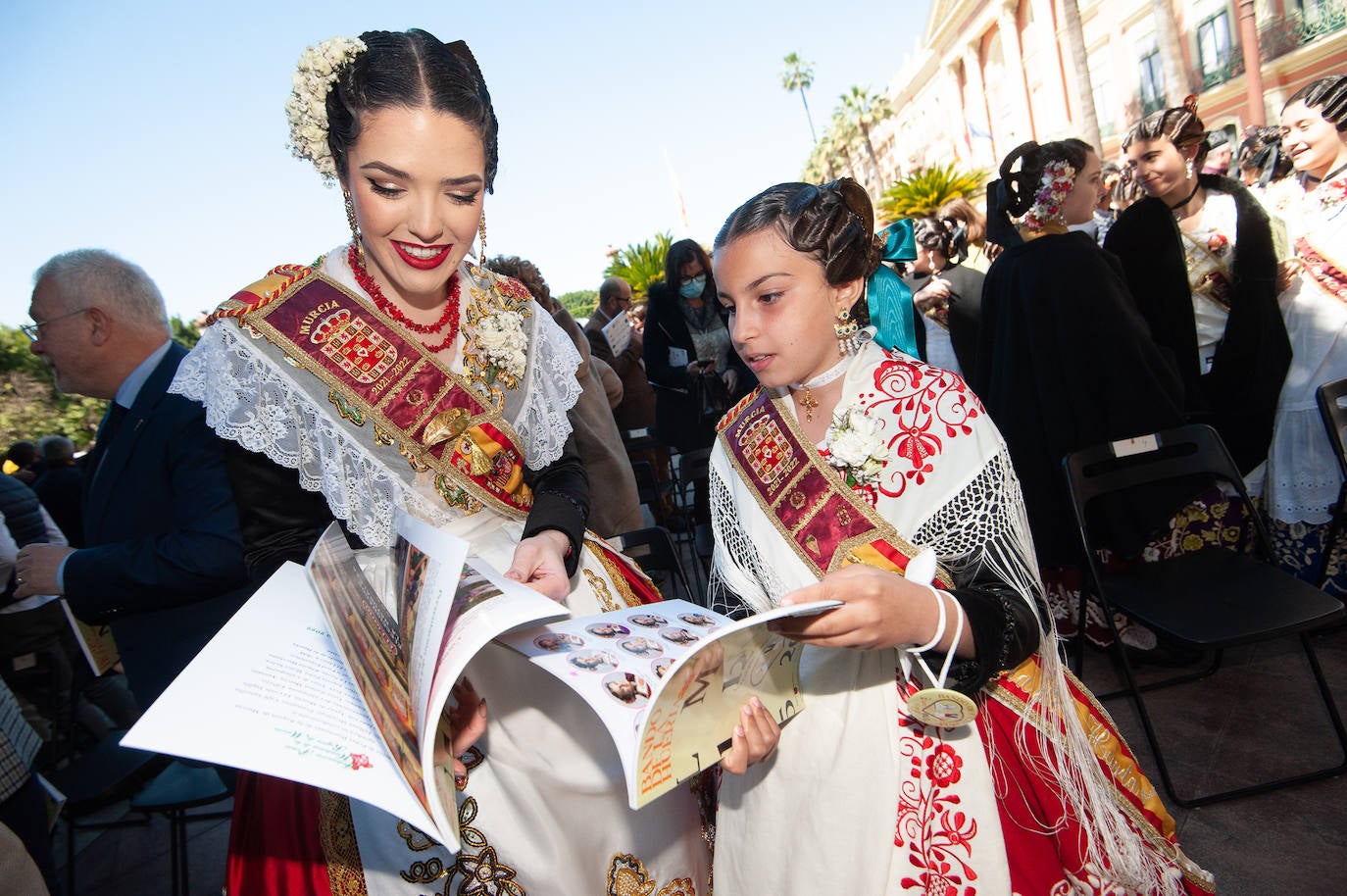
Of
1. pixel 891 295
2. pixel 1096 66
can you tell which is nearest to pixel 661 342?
pixel 891 295

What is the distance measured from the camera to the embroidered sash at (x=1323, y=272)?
10.2ft

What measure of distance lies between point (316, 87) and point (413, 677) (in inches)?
42.8

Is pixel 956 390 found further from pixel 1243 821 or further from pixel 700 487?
pixel 700 487

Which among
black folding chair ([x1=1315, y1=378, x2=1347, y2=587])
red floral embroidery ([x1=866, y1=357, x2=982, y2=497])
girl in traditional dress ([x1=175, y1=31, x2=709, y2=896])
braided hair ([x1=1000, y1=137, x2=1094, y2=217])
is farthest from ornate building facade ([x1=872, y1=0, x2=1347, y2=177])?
girl in traditional dress ([x1=175, y1=31, x2=709, y2=896])

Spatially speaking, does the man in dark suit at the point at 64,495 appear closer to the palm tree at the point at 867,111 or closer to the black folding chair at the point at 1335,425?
the black folding chair at the point at 1335,425

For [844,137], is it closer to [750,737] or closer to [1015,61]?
[1015,61]

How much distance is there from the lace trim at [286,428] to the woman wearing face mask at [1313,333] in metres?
3.62

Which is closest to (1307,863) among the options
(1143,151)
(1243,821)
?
(1243,821)

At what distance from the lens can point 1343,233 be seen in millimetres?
3100

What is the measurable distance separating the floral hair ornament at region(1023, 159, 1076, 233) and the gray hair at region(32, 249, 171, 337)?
3.07 m

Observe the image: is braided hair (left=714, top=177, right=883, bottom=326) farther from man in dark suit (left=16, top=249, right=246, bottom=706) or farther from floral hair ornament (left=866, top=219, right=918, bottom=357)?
Answer: man in dark suit (left=16, top=249, right=246, bottom=706)

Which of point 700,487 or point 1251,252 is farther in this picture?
point 700,487

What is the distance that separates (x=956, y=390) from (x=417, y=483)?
1.05m

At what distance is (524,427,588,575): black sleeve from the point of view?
1.52 metres
